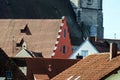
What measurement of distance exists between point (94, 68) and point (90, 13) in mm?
60275

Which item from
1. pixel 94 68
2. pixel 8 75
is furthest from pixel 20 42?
pixel 94 68

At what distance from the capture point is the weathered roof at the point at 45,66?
48.1m

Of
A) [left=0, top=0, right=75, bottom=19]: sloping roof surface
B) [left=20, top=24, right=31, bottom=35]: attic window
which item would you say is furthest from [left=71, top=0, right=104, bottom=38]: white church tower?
[left=20, top=24, right=31, bottom=35]: attic window

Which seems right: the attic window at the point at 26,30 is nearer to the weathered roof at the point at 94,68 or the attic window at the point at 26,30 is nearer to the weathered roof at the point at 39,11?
the weathered roof at the point at 39,11

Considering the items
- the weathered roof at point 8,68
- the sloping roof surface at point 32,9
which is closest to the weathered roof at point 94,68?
the weathered roof at point 8,68

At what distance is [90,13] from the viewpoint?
290 feet

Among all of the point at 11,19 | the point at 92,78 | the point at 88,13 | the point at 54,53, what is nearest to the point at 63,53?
the point at 54,53

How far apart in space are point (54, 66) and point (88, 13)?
3887 cm

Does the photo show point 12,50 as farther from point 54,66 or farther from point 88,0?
point 88,0

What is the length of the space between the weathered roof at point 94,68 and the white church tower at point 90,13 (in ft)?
183

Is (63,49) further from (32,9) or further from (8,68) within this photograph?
(8,68)

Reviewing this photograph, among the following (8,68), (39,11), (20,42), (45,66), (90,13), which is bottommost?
(90,13)

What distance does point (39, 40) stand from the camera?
67000mm

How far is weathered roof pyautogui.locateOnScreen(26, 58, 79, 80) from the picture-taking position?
1893 inches
